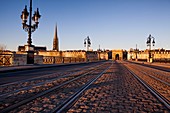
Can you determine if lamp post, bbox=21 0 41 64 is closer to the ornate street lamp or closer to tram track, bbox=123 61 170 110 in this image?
the ornate street lamp

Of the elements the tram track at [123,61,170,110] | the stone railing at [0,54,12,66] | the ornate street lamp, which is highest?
the ornate street lamp

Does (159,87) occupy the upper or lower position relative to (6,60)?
lower

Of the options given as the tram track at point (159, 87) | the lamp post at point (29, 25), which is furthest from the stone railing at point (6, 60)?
the tram track at point (159, 87)

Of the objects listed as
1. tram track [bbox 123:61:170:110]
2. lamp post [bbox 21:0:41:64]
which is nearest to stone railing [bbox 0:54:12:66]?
lamp post [bbox 21:0:41:64]

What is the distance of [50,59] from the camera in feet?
119

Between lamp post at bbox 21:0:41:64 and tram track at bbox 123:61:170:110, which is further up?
lamp post at bbox 21:0:41:64

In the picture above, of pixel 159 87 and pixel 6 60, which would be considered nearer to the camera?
pixel 159 87

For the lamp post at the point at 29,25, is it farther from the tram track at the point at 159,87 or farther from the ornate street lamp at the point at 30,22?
the tram track at the point at 159,87

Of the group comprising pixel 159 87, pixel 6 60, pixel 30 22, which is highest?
pixel 30 22

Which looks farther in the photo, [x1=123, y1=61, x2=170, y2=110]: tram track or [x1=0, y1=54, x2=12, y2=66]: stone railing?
[x1=0, y1=54, x2=12, y2=66]: stone railing

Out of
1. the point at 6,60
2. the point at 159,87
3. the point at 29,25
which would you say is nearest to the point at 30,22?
the point at 29,25

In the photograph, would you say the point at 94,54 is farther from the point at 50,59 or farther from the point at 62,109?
the point at 62,109

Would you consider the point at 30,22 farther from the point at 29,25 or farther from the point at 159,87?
the point at 159,87

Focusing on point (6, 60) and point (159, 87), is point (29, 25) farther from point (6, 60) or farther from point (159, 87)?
point (159, 87)
